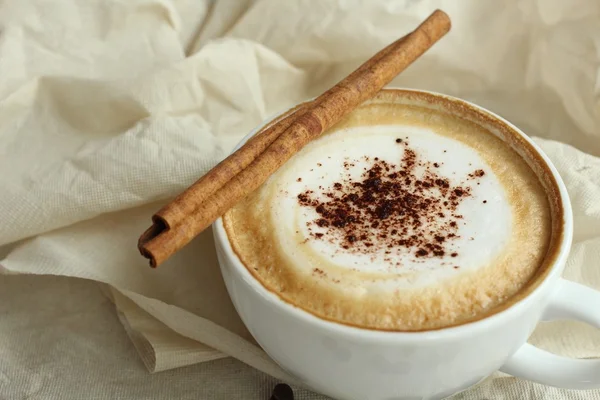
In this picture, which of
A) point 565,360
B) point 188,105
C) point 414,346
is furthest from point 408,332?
point 188,105

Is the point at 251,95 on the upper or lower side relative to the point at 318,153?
lower

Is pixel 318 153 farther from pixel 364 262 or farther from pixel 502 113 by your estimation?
pixel 502 113

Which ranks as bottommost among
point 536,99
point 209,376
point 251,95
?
point 209,376

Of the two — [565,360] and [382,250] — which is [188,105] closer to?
[382,250]

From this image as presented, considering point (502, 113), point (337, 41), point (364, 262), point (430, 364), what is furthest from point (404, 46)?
point (430, 364)

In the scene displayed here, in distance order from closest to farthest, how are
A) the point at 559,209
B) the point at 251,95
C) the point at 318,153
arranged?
the point at 559,209 → the point at 318,153 → the point at 251,95

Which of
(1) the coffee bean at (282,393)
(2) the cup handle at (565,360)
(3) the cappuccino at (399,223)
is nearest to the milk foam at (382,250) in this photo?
(3) the cappuccino at (399,223)

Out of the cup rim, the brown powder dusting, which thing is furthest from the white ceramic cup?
the brown powder dusting
